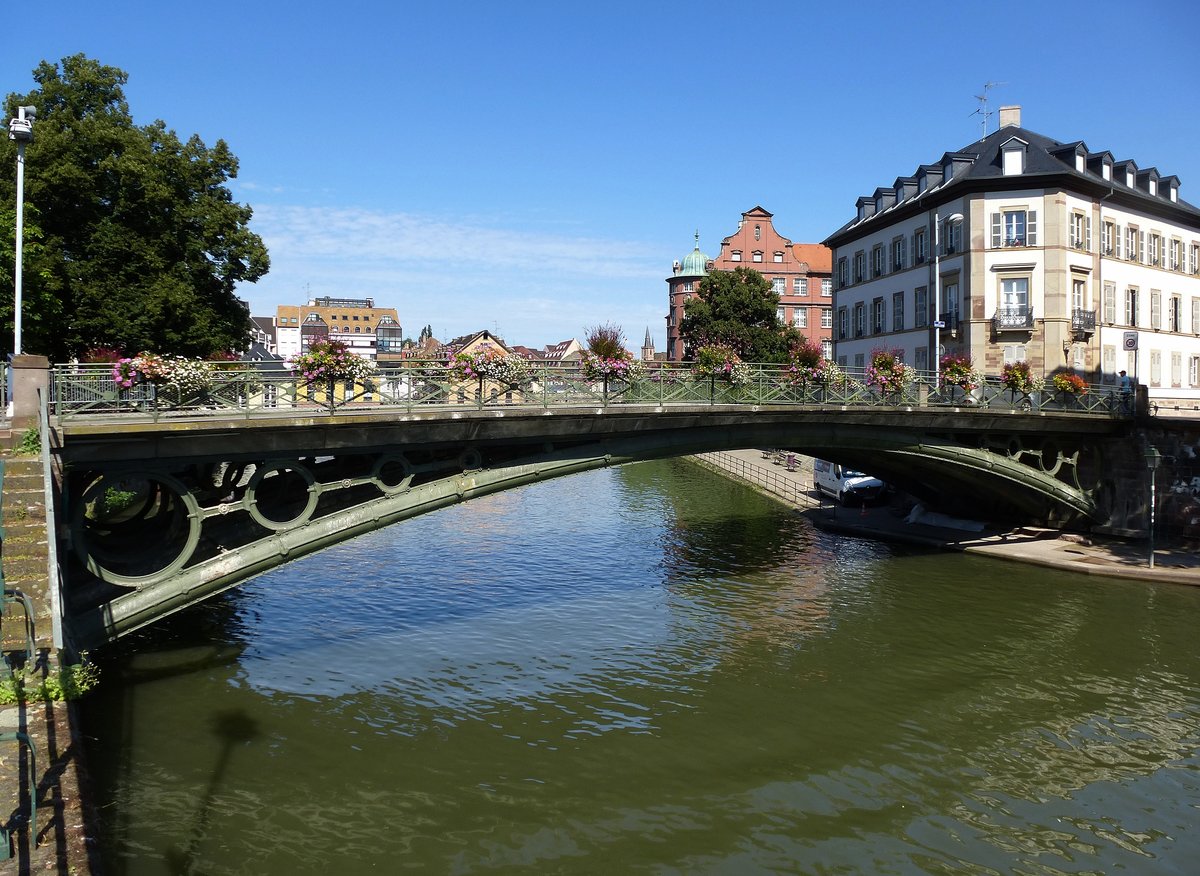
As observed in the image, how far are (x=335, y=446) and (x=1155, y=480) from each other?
2715 cm

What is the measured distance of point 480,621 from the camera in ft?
67.8

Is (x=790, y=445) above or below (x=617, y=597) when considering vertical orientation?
above

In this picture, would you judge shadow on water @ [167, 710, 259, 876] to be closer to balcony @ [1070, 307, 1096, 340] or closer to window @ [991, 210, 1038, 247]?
window @ [991, 210, 1038, 247]

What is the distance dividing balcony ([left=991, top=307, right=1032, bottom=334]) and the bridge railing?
1612 cm

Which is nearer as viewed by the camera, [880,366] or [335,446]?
[335,446]

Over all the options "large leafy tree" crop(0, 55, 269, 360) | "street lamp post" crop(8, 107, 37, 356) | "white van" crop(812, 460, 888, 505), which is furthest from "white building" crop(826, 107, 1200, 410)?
"street lamp post" crop(8, 107, 37, 356)

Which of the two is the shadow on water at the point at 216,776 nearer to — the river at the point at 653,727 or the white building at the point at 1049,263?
the river at the point at 653,727

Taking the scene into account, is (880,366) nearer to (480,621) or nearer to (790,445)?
(790,445)

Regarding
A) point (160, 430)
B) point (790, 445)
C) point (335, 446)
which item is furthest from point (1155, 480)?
point (160, 430)

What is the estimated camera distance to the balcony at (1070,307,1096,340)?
3959 cm

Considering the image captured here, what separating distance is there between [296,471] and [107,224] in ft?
57.8

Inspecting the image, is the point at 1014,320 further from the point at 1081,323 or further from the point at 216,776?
the point at 216,776

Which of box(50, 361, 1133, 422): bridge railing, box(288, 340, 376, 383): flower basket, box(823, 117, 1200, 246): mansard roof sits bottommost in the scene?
box(50, 361, 1133, 422): bridge railing

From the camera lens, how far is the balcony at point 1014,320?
39.5 meters
